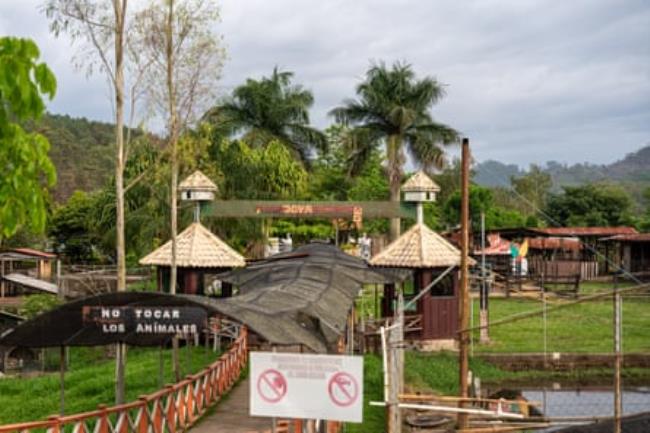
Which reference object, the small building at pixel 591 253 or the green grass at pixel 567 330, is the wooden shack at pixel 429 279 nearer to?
the green grass at pixel 567 330

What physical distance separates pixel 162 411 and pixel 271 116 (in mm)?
35432

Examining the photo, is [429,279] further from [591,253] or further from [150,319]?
[591,253]

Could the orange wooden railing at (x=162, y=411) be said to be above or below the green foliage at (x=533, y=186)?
below

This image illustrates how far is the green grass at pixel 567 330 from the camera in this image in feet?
85.5

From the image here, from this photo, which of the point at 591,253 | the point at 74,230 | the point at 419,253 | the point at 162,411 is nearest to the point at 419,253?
the point at 419,253

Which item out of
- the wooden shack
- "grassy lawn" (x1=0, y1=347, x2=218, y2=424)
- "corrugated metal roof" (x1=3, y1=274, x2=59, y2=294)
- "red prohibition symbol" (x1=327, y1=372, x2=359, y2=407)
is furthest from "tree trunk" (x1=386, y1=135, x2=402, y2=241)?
"red prohibition symbol" (x1=327, y1=372, x2=359, y2=407)

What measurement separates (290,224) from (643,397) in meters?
29.3

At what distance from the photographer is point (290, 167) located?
4262cm

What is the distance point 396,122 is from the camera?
40.8 meters

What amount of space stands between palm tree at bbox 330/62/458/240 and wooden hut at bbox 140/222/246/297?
15624 mm

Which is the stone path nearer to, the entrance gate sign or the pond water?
the entrance gate sign

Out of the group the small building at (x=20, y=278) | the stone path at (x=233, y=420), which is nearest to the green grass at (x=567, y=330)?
the stone path at (x=233, y=420)

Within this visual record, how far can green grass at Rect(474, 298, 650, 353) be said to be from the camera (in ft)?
85.5

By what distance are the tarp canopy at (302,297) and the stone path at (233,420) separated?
2058 millimetres
